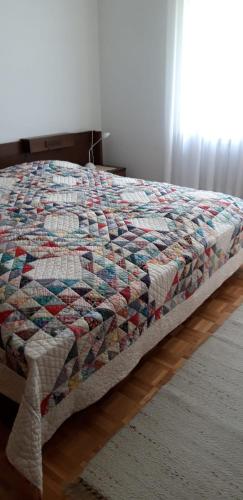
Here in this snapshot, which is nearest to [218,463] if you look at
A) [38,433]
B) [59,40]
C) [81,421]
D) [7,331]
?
[81,421]

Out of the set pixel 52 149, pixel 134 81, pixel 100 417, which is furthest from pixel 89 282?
pixel 134 81

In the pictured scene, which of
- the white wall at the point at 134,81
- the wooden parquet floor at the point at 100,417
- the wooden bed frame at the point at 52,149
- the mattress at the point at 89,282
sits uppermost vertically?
the white wall at the point at 134,81

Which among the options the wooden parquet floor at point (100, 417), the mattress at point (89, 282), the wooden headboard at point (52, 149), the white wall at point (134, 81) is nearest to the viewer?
the mattress at point (89, 282)

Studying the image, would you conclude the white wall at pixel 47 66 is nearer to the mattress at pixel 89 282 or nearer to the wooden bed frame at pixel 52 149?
the wooden bed frame at pixel 52 149

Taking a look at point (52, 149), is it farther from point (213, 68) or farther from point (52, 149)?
point (213, 68)

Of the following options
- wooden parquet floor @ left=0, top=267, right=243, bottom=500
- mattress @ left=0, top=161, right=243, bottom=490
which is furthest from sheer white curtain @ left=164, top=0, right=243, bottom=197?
wooden parquet floor @ left=0, top=267, right=243, bottom=500

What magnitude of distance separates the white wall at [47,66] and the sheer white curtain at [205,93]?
85 cm

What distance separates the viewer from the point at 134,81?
3729 mm

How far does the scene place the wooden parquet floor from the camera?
1.31 m

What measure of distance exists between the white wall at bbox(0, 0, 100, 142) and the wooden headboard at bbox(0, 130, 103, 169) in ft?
0.32

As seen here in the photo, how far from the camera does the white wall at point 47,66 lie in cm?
306

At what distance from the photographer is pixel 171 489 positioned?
4.22 feet

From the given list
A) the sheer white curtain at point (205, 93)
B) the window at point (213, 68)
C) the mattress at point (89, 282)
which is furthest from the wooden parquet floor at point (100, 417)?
the window at point (213, 68)

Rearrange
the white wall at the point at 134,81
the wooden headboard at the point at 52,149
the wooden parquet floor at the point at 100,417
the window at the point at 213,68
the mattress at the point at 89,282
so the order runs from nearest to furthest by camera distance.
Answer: the mattress at the point at 89,282
the wooden parquet floor at the point at 100,417
the window at the point at 213,68
the wooden headboard at the point at 52,149
the white wall at the point at 134,81
